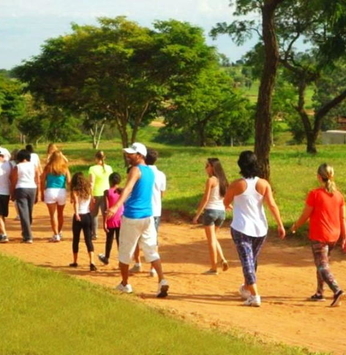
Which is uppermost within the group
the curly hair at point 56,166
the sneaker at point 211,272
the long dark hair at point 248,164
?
the long dark hair at point 248,164


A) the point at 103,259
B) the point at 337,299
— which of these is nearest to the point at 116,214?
the point at 103,259

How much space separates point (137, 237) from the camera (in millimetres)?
9828

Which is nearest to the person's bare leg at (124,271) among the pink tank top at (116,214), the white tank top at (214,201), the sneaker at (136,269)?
the sneaker at (136,269)

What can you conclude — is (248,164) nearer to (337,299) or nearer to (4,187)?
(337,299)

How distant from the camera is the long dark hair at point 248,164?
31.2 ft

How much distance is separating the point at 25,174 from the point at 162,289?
15.4 ft

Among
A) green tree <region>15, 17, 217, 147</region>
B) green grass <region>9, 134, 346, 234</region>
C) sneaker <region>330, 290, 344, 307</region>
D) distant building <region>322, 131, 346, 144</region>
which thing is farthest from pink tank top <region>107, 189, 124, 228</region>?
distant building <region>322, 131, 346, 144</region>

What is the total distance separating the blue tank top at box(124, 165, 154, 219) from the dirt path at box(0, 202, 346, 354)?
104 centimetres

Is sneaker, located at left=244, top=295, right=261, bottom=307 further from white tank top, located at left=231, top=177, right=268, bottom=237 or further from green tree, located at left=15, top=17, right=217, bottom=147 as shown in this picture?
green tree, located at left=15, top=17, right=217, bottom=147

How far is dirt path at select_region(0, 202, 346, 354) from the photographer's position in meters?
8.93

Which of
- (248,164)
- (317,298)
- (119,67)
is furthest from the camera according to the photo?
(119,67)

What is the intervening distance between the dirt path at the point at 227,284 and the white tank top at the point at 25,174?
40.3 inches

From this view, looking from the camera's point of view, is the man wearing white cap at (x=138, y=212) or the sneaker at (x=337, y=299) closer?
the man wearing white cap at (x=138, y=212)

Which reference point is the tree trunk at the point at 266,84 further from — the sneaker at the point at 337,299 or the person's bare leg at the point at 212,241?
the sneaker at the point at 337,299
